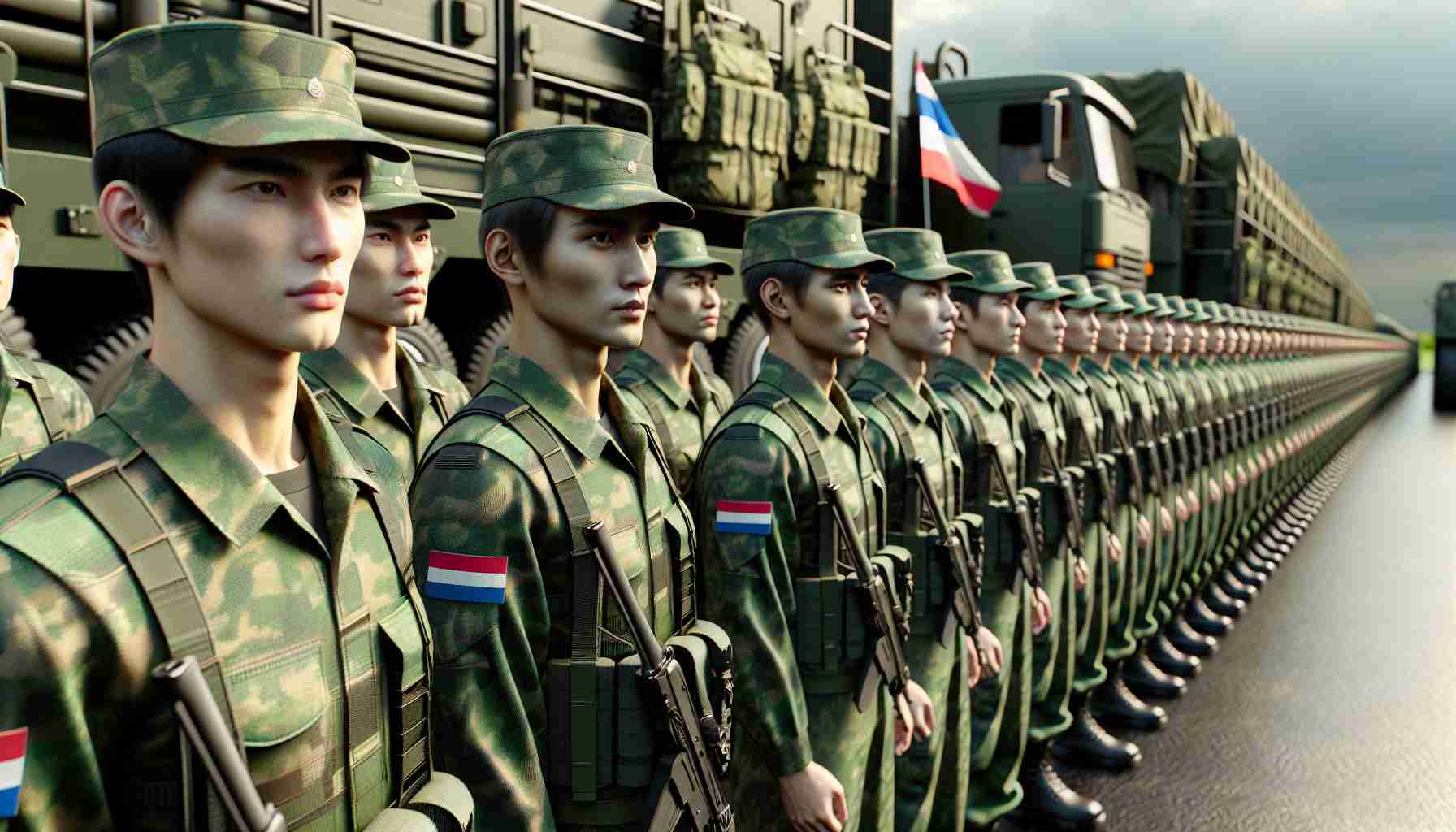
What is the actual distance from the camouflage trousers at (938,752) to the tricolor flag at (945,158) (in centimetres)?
434

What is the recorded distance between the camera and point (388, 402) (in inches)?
125

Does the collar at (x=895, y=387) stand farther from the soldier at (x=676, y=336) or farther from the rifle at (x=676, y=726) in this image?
the rifle at (x=676, y=726)

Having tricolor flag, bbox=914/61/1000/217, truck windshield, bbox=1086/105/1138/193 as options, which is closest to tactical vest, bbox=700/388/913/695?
tricolor flag, bbox=914/61/1000/217

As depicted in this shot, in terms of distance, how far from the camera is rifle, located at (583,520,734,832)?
6.23ft

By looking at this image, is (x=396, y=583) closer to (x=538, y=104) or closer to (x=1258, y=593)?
(x=538, y=104)

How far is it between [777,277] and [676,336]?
121 cm

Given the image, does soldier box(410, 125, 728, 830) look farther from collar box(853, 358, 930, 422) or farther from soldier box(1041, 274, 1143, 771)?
soldier box(1041, 274, 1143, 771)

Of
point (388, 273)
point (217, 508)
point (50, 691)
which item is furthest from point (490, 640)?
point (388, 273)

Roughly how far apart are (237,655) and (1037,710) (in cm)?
410

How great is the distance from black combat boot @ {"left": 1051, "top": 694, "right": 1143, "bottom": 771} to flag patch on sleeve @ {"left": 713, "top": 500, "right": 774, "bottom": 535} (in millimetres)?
3075

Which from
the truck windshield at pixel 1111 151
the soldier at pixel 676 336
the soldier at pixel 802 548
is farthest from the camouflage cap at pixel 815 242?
the truck windshield at pixel 1111 151

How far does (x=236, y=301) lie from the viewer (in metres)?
1.33

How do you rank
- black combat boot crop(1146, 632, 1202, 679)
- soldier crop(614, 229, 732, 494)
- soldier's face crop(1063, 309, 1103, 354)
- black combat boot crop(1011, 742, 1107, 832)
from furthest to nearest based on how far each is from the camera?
black combat boot crop(1146, 632, 1202, 679)
soldier's face crop(1063, 309, 1103, 354)
black combat boot crop(1011, 742, 1107, 832)
soldier crop(614, 229, 732, 494)

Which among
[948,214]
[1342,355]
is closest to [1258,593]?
[948,214]
